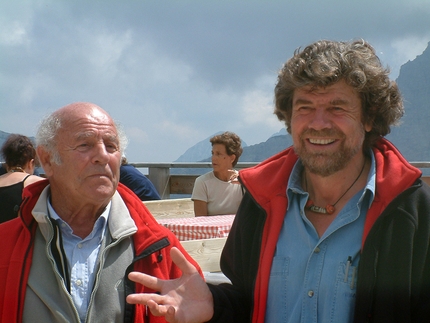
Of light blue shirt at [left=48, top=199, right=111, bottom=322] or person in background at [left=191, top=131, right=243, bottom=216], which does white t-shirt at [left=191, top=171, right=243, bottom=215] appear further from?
light blue shirt at [left=48, top=199, right=111, bottom=322]

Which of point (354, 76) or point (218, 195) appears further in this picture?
point (218, 195)

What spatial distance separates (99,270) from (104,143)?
0.53 m

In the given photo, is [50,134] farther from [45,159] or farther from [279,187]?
[279,187]

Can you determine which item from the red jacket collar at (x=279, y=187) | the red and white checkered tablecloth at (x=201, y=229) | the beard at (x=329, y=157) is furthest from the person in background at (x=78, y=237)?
the red and white checkered tablecloth at (x=201, y=229)

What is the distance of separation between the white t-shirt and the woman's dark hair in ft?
5.67

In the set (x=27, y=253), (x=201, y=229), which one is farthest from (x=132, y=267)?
(x=201, y=229)

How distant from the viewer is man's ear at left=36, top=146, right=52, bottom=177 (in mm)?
1905

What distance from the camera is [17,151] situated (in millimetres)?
3824

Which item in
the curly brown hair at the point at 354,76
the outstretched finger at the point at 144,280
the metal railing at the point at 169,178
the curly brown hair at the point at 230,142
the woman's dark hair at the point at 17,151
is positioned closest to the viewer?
the outstretched finger at the point at 144,280

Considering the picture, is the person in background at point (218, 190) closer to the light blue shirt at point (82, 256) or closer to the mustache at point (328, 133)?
the light blue shirt at point (82, 256)

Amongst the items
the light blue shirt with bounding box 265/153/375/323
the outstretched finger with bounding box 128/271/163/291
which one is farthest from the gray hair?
the light blue shirt with bounding box 265/153/375/323

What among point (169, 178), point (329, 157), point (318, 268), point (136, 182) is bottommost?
point (318, 268)

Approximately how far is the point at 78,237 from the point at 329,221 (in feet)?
3.25

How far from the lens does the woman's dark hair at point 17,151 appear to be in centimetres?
381
